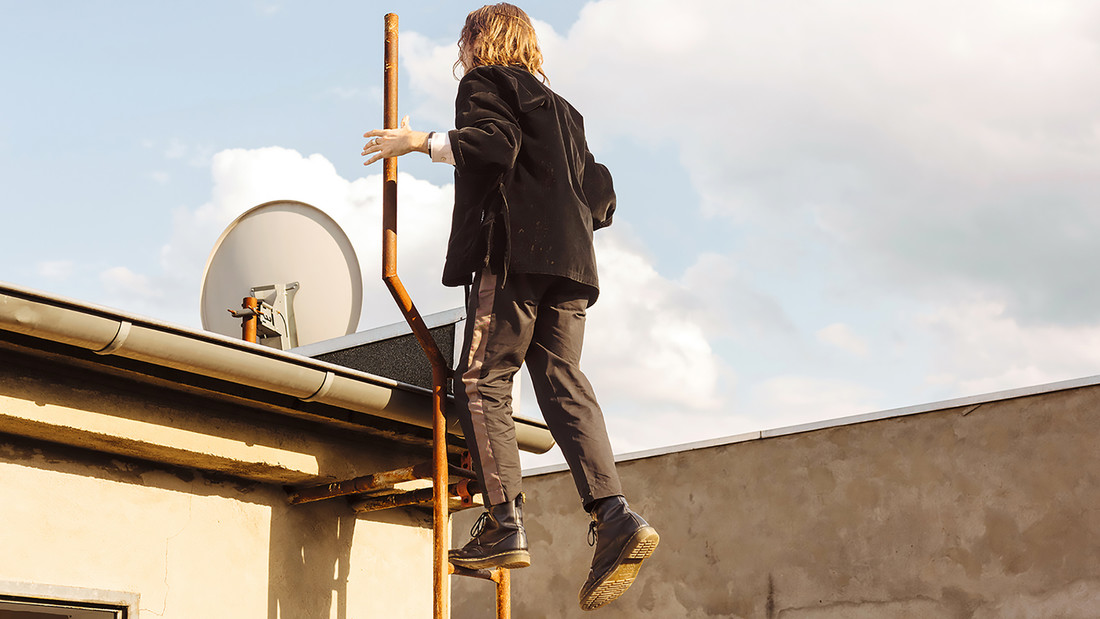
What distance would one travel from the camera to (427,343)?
4.11 metres

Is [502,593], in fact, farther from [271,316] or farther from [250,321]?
[271,316]

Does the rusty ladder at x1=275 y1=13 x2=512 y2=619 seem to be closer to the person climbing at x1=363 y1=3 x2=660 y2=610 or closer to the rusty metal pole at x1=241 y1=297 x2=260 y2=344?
the person climbing at x1=363 y1=3 x2=660 y2=610

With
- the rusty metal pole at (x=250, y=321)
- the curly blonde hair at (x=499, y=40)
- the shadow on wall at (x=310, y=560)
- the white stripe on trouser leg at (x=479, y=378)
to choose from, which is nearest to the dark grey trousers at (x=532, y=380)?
the white stripe on trouser leg at (x=479, y=378)

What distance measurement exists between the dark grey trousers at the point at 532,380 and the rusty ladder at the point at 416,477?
11.2 inches

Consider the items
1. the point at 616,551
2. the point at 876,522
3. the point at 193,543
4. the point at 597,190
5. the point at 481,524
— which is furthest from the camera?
the point at 876,522

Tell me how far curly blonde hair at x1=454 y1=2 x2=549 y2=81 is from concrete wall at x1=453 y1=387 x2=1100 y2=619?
20.9ft

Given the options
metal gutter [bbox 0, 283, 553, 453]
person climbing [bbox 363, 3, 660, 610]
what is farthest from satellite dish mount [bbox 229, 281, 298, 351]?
person climbing [bbox 363, 3, 660, 610]

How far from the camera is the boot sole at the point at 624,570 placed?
11.3ft

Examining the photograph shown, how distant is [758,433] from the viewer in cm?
1027

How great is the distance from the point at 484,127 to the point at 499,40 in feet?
1.45

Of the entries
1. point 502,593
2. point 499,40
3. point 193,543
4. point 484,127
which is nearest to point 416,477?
point 502,593

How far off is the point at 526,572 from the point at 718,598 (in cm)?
226

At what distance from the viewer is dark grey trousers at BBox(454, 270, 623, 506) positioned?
3.68 meters

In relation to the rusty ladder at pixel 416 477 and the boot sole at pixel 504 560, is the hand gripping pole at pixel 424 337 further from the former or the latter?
the boot sole at pixel 504 560
